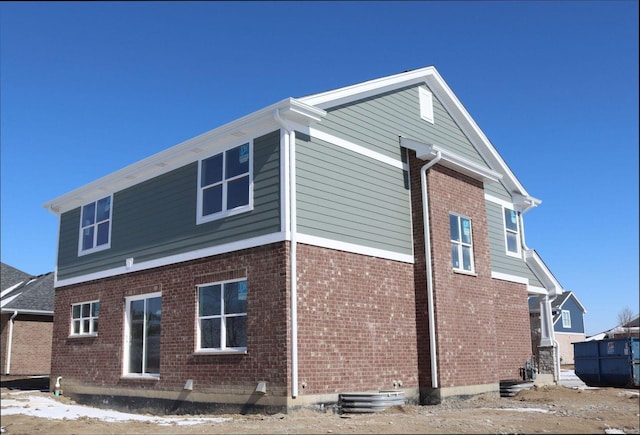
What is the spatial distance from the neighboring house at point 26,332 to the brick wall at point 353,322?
22.6 metres

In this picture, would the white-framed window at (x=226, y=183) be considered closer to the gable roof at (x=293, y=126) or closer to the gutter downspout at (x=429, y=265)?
the gable roof at (x=293, y=126)

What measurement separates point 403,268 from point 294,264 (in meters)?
3.78

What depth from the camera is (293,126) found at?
43.2ft

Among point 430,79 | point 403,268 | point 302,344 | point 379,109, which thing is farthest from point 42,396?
point 430,79

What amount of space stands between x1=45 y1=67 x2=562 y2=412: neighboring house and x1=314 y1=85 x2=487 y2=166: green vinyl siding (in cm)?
5

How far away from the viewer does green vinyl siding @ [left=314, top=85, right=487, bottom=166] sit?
1463 cm

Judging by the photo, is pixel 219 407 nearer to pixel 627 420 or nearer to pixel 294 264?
pixel 294 264

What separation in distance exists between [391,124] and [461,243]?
3670 millimetres

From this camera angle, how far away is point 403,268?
1518 cm

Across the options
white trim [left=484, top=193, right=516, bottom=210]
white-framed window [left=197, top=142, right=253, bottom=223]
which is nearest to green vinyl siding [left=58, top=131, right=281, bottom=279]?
white-framed window [left=197, top=142, right=253, bottom=223]

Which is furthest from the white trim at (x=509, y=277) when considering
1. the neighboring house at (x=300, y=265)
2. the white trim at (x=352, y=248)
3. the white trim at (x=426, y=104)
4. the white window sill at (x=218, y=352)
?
the white window sill at (x=218, y=352)

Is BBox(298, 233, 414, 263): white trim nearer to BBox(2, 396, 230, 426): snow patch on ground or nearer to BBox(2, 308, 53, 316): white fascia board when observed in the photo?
Answer: BBox(2, 396, 230, 426): snow patch on ground

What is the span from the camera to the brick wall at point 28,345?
98.0 ft

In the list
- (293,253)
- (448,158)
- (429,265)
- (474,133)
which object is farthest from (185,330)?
(474,133)
